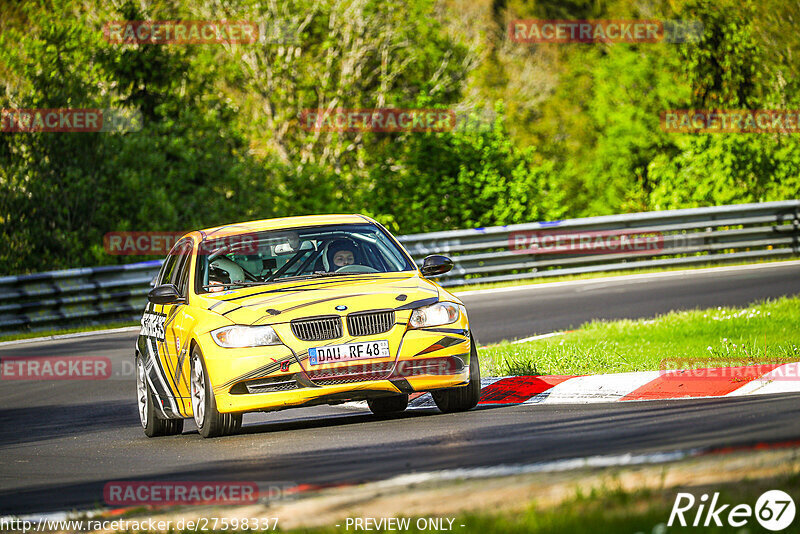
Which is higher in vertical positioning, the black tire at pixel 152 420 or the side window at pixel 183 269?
the side window at pixel 183 269

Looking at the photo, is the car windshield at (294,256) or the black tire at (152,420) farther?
the black tire at (152,420)

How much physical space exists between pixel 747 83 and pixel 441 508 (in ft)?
102

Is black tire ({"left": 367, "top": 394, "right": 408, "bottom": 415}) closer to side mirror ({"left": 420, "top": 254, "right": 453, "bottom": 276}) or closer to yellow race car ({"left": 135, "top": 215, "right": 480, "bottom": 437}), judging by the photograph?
yellow race car ({"left": 135, "top": 215, "right": 480, "bottom": 437})

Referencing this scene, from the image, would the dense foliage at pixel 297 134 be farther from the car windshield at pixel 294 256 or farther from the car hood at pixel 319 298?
the car hood at pixel 319 298

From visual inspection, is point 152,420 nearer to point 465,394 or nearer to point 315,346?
point 315,346

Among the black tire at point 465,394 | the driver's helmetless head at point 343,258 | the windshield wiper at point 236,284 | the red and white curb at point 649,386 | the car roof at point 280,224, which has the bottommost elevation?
the red and white curb at point 649,386

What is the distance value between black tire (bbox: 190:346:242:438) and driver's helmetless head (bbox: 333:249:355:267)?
1.48m

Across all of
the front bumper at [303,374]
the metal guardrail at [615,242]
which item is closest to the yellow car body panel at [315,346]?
the front bumper at [303,374]

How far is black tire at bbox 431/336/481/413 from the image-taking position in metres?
9.94

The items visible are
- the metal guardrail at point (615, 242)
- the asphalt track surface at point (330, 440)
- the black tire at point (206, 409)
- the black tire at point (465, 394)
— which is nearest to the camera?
the asphalt track surface at point (330, 440)

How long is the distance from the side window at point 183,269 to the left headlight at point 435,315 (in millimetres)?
2104

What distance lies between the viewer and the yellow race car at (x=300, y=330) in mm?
9289

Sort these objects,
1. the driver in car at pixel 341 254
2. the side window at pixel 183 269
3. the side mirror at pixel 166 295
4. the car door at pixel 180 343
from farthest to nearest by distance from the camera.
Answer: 1. the side window at pixel 183 269
2. the driver in car at pixel 341 254
3. the side mirror at pixel 166 295
4. the car door at pixel 180 343

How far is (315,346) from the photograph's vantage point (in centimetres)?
928
